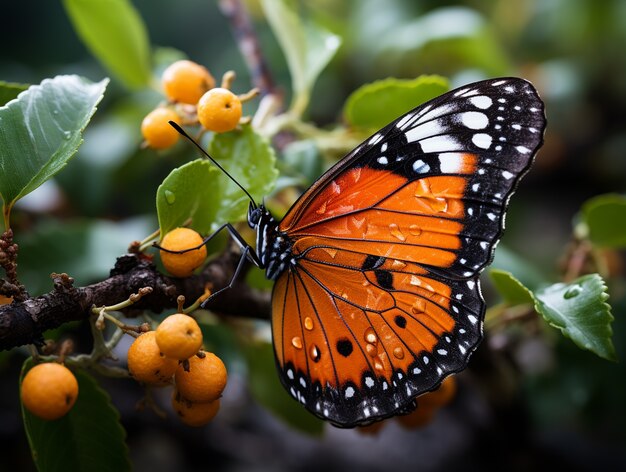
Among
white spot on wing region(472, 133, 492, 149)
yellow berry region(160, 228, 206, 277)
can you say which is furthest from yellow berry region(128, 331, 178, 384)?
white spot on wing region(472, 133, 492, 149)

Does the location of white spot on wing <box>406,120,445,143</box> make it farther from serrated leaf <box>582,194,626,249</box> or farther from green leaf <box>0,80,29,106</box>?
green leaf <box>0,80,29,106</box>

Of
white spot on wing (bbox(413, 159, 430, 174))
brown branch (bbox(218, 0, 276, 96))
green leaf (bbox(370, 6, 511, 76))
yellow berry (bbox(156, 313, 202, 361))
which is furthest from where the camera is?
green leaf (bbox(370, 6, 511, 76))

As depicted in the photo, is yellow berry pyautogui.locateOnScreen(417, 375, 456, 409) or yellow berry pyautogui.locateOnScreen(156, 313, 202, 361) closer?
yellow berry pyautogui.locateOnScreen(156, 313, 202, 361)

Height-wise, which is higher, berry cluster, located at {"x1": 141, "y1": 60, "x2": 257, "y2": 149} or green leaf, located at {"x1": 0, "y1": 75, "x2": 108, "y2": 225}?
berry cluster, located at {"x1": 141, "y1": 60, "x2": 257, "y2": 149}

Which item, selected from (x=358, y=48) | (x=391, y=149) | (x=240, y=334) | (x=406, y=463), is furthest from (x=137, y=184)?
(x=406, y=463)

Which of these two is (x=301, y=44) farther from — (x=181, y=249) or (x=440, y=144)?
(x=181, y=249)

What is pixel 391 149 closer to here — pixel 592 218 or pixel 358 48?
pixel 592 218
